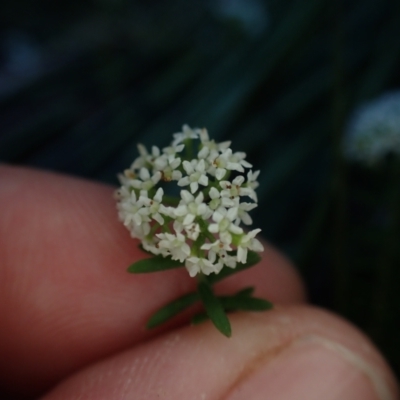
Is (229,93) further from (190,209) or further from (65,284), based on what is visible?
(190,209)

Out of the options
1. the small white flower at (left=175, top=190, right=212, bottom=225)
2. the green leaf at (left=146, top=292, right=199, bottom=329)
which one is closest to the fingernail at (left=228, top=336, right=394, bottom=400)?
the green leaf at (left=146, top=292, right=199, bottom=329)

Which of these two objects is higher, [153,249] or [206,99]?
[206,99]

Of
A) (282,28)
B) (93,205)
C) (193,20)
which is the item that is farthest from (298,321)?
(193,20)

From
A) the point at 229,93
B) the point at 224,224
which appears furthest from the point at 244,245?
the point at 229,93

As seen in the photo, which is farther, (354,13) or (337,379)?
(354,13)

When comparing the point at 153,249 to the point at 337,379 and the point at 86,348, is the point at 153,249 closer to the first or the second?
the point at 86,348

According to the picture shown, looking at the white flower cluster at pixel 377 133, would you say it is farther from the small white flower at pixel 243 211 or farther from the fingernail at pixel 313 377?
the small white flower at pixel 243 211

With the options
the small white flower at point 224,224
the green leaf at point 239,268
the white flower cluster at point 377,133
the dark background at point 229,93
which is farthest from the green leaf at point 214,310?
the dark background at point 229,93
